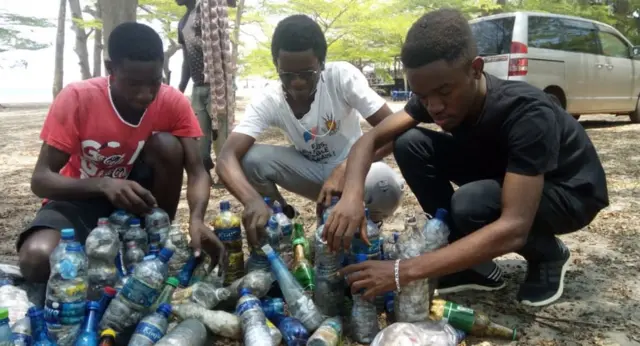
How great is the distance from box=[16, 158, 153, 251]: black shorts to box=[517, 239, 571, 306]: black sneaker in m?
2.22

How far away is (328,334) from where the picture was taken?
6.88ft

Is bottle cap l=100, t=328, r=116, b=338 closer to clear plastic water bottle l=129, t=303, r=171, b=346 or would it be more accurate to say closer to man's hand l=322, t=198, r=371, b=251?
clear plastic water bottle l=129, t=303, r=171, b=346

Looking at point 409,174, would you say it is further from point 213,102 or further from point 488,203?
point 213,102

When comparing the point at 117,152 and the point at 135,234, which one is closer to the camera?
the point at 135,234

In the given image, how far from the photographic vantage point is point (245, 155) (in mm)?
3322

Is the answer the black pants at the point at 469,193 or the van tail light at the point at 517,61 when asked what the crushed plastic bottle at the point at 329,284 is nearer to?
the black pants at the point at 469,193

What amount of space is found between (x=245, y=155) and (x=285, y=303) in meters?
1.09

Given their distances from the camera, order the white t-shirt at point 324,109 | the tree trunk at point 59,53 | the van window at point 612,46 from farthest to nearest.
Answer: the tree trunk at point 59,53
the van window at point 612,46
the white t-shirt at point 324,109

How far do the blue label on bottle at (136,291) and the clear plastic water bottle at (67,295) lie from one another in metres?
0.17

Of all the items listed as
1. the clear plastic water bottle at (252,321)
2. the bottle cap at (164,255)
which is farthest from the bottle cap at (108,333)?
the clear plastic water bottle at (252,321)

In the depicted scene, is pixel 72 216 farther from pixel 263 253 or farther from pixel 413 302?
pixel 413 302

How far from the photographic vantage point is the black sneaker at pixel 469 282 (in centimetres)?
281

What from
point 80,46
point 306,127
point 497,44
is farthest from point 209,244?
point 80,46

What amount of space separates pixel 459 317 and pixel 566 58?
807 cm
